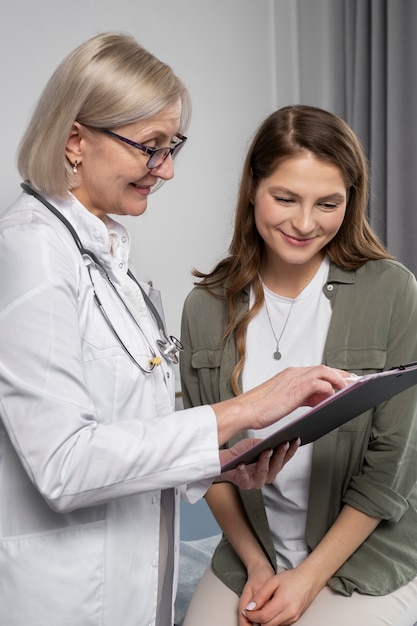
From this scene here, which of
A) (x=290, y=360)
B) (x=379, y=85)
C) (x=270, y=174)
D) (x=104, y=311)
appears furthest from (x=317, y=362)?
(x=379, y=85)

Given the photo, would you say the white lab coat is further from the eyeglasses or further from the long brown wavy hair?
the long brown wavy hair

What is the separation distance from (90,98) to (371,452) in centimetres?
88

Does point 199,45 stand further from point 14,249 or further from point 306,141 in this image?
point 14,249

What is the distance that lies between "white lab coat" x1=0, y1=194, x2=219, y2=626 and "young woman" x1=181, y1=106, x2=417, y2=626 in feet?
1.18

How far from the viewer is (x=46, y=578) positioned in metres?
1.10

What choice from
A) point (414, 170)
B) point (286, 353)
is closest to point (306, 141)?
→ point (286, 353)

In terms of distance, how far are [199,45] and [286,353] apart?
2.44 m

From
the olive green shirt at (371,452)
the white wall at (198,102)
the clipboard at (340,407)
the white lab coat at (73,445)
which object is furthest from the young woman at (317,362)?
the white wall at (198,102)

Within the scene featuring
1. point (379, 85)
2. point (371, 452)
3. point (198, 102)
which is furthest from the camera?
point (198, 102)

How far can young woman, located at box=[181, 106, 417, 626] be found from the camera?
4.76ft

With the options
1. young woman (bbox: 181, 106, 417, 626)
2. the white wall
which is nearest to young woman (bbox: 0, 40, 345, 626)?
young woman (bbox: 181, 106, 417, 626)

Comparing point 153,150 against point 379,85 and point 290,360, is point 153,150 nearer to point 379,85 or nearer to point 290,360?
point 290,360

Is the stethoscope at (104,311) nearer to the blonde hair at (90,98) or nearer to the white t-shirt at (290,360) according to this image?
the blonde hair at (90,98)

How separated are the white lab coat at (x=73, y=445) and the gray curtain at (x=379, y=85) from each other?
2.45m
